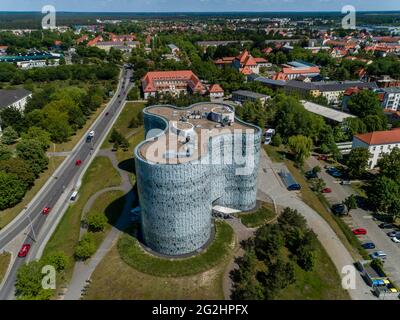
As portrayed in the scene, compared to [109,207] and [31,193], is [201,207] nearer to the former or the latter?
[109,207]

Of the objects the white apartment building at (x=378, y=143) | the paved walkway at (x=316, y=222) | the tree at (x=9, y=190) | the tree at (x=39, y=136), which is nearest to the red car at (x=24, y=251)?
the tree at (x=9, y=190)

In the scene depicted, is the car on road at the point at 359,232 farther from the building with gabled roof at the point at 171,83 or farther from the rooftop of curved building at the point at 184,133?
the building with gabled roof at the point at 171,83

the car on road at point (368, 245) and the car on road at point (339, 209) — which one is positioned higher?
the car on road at point (339, 209)

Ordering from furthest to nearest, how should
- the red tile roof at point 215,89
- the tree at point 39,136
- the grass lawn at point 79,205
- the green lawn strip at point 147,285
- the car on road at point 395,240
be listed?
1. the red tile roof at point 215,89
2. the tree at point 39,136
3. the car on road at point 395,240
4. the grass lawn at point 79,205
5. the green lawn strip at point 147,285

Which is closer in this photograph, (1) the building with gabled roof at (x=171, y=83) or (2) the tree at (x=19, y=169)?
(2) the tree at (x=19, y=169)

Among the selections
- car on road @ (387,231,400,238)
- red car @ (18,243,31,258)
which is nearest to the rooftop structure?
car on road @ (387,231,400,238)

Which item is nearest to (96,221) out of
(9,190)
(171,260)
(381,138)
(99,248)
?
(99,248)

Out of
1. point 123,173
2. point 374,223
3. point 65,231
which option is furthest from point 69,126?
point 374,223
